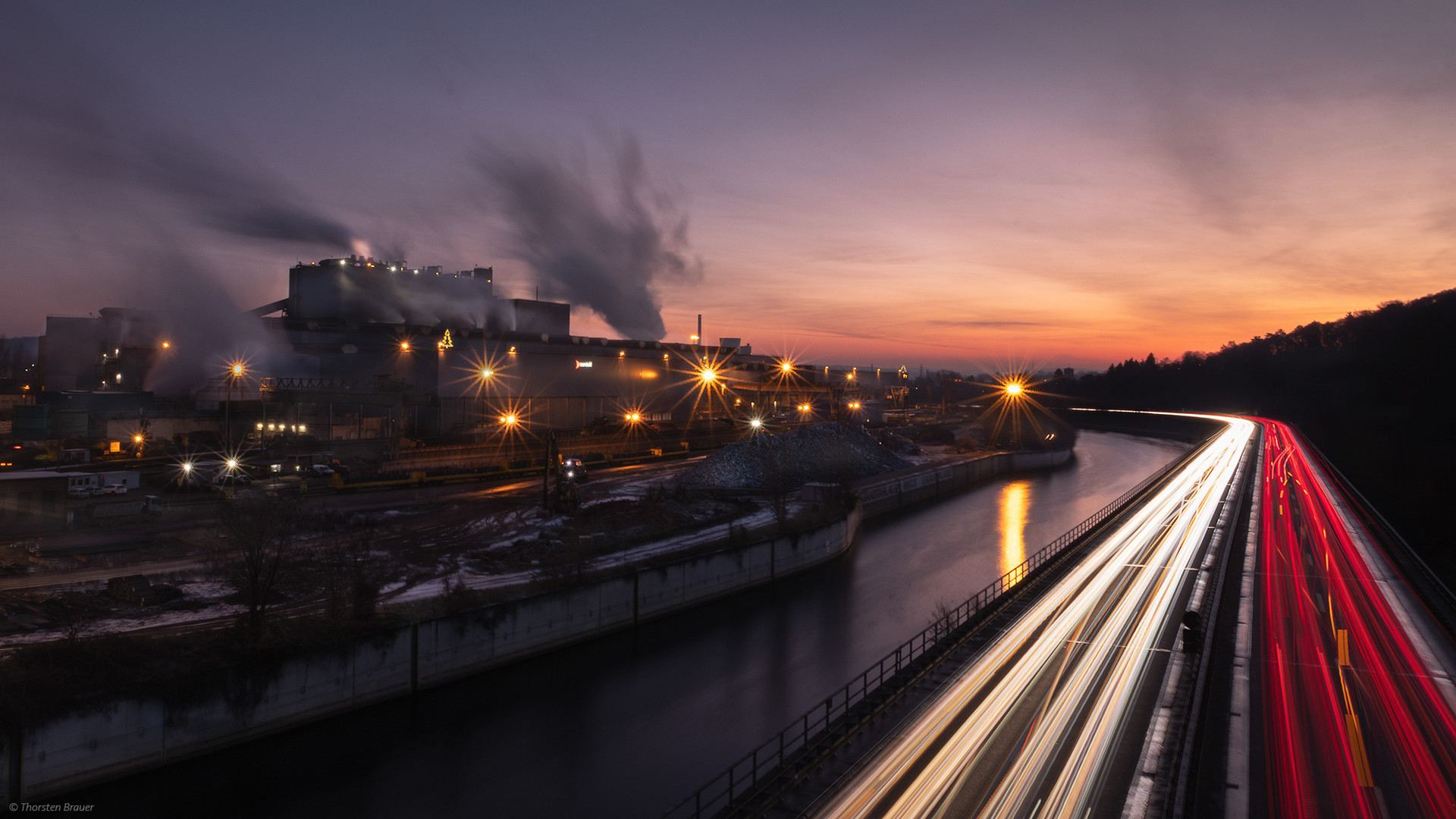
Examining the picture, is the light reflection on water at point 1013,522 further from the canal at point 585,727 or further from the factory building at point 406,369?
the factory building at point 406,369

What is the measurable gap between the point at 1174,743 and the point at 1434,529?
29.4 meters

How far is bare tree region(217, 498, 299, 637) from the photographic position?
14.1 meters

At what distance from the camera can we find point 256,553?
14.4m

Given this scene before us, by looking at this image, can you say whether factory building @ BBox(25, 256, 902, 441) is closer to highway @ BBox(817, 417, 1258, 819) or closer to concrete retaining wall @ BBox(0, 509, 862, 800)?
concrete retaining wall @ BBox(0, 509, 862, 800)

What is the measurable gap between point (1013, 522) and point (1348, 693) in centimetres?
2459

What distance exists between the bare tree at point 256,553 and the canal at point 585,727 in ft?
8.84

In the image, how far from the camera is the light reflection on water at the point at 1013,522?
28312 millimetres

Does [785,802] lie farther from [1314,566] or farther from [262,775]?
[1314,566]

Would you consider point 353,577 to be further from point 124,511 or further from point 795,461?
point 795,461

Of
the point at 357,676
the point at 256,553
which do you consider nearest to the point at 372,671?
the point at 357,676

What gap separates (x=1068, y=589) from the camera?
742 inches

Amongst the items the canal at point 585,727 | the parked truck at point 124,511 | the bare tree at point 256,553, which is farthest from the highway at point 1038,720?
the parked truck at point 124,511

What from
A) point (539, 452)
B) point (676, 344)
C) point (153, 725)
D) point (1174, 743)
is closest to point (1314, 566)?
point (1174, 743)

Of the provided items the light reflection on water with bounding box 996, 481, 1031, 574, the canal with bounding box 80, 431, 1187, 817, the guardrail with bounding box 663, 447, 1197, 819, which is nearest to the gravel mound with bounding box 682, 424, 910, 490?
the light reflection on water with bounding box 996, 481, 1031, 574
